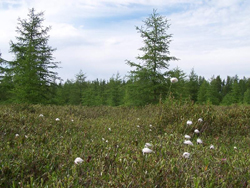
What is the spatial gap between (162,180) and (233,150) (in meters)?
2.43

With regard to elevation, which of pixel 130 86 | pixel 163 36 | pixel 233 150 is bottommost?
pixel 233 150

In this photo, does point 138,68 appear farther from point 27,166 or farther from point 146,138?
point 27,166

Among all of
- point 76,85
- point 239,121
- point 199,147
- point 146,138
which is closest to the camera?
point 199,147

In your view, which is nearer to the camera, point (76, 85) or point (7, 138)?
point (7, 138)

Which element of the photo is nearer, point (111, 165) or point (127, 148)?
point (111, 165)

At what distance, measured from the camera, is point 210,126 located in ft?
18.1

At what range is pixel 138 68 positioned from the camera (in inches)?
667

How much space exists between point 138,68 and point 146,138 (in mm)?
12754

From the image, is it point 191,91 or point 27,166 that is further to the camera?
point 191,91

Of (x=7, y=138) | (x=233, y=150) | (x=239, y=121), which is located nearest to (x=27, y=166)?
(x=7, y=138)

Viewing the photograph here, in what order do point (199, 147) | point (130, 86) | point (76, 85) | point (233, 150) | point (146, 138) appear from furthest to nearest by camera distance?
point (76, 85) < point (130, 86) < point (146, 138) < point (233, 150) < point (199, 147)

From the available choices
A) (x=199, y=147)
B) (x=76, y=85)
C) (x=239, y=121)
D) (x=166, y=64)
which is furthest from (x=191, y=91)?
(x=199, y=147)

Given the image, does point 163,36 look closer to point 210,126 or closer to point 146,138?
point 210,126

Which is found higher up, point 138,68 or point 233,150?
point 138,68
